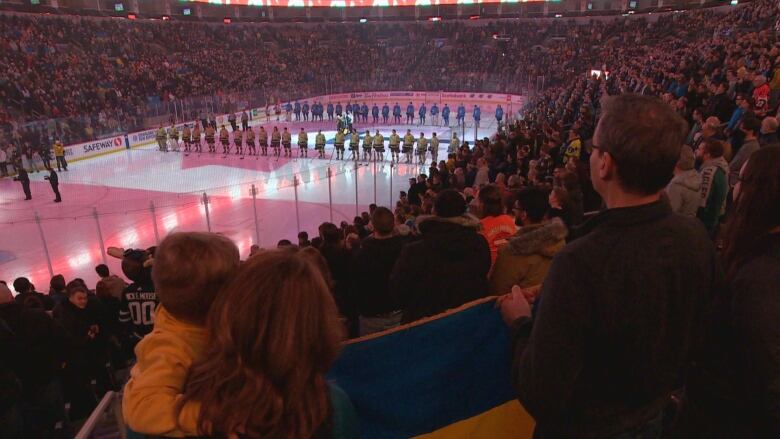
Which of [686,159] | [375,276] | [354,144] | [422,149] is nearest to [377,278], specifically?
[375,276]

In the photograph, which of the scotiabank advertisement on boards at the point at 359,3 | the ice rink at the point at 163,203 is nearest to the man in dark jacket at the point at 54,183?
the ice rink at the point at 163,203

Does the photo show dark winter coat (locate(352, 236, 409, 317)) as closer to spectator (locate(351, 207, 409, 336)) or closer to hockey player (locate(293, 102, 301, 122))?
spectator (locate(351, 207, 409, 336))

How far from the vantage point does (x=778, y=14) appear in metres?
18.4

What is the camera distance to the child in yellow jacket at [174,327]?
1.27 m

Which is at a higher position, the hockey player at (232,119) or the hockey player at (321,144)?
the hockey player at (232,119)

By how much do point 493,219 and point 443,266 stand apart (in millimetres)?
948

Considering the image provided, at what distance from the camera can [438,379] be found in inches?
85.6

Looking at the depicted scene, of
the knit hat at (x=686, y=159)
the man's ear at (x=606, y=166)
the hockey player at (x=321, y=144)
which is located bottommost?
the hockey player at (x=321, y=144)

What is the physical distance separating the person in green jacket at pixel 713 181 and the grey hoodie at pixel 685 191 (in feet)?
0.38

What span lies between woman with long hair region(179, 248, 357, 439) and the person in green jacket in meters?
4.18

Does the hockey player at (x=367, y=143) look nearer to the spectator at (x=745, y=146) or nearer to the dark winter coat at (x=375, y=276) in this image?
the spectator at (x=745, y=146)

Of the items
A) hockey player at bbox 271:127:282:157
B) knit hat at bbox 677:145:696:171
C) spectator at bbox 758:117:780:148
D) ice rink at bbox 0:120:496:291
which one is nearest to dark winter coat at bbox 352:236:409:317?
knit hat at bbox 677:145:696:171

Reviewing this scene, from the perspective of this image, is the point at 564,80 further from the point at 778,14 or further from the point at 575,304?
the point at 575,304

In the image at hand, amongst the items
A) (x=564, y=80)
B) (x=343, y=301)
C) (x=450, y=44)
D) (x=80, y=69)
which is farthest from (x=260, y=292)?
(x=450, y=44)
